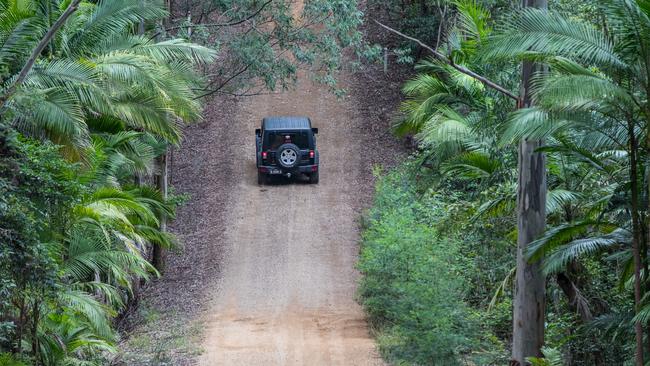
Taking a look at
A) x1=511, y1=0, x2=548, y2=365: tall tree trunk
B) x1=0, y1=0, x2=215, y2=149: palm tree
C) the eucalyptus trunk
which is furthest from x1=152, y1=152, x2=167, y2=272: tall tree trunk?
x1=511, y1=0, x2=548, y2=365: tall tree trunk

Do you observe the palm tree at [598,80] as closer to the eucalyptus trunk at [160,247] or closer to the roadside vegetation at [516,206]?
the roadside vegetation at [516,206]

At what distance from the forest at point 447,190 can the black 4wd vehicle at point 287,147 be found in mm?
5631

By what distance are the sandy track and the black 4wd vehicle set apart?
0.87m

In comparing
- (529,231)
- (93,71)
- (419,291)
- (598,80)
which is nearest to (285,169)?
(93,71)

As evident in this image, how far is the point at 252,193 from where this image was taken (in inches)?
1088

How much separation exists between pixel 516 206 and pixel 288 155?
13564 mm

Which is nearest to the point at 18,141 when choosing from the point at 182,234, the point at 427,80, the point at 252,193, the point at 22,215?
the point at 22,215

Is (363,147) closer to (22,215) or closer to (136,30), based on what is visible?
(136,30)

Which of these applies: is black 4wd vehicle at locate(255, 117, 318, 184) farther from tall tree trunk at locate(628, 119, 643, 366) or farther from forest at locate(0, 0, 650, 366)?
tall tree trunk at locate(628, 119, 643, 366)

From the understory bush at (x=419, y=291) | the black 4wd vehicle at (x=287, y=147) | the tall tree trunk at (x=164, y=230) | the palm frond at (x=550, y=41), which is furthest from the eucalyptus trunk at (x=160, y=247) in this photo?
the palm frond at (x=550, y=41)

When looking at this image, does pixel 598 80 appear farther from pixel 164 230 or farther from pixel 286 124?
pixel 286 124

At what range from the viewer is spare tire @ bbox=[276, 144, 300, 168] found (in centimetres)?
2617

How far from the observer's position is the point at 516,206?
1343 centimetres

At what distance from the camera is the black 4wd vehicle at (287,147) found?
86.6 feet
